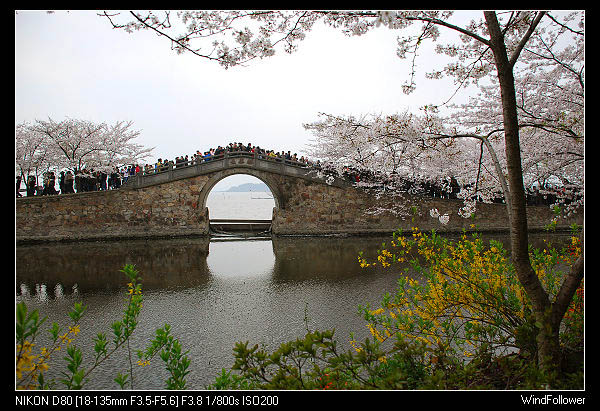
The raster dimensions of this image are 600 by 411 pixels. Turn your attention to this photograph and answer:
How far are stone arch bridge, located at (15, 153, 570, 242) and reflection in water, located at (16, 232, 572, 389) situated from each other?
293cm

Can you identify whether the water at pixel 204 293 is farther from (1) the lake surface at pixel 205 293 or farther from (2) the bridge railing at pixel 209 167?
(2) the bridge railing at pixel 209 167

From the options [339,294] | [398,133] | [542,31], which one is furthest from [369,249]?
[398,133]

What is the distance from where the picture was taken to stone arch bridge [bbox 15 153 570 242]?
2028 centimetres

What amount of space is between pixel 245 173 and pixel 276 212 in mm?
2893

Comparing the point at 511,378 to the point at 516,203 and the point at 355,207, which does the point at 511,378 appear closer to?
the point at 516,203

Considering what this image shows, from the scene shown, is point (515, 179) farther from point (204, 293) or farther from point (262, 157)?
point (262, 157)

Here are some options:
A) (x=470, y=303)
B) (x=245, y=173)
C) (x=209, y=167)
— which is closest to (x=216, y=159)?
(x=209, y=167)

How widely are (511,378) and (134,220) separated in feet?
66.6

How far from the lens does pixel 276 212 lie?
72.8ft

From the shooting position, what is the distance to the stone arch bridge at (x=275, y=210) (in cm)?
2028

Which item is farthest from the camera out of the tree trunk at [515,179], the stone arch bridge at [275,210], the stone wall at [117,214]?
the stone arch bridge at [275,210]

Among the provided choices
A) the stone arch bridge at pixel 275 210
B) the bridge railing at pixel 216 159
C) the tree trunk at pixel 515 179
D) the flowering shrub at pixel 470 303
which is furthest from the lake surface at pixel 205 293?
the bridge railing at pixel 216 159

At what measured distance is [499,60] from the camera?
3424 millimetres

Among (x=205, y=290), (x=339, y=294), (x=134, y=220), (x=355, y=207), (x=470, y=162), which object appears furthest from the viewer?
(x=355, y=207)
